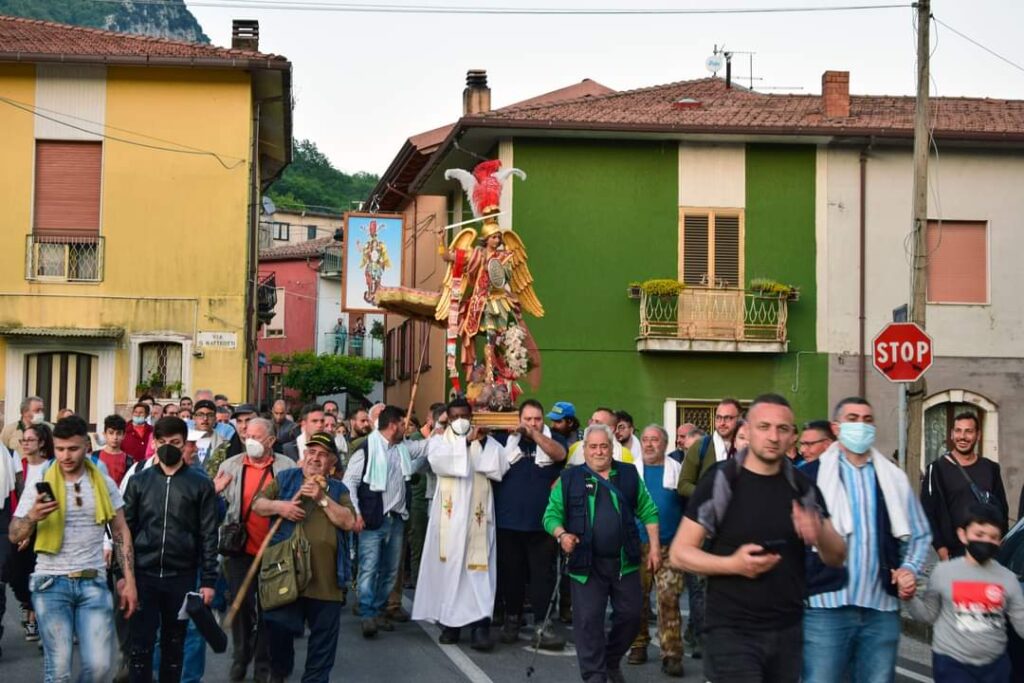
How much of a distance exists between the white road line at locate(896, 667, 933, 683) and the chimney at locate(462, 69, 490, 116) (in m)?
21.7

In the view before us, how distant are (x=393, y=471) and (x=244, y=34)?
754 inches

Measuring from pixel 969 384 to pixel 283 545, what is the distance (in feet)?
65.8

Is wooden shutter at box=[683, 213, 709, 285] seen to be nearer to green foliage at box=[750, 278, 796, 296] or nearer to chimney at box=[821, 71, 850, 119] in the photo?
green foliage at box=[750, 278, 796, 296]

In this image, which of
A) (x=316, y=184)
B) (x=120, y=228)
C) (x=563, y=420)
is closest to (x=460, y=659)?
(x=563, y=420)

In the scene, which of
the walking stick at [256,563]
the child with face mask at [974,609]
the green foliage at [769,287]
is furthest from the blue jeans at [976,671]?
the green foliage at [769,287]

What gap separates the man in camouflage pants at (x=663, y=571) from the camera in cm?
1077

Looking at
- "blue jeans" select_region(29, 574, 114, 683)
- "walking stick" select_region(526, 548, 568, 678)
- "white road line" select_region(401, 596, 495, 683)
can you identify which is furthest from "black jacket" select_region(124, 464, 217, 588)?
"white road line" select_region(401, 596, 495, 683)

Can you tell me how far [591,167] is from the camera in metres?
26.2

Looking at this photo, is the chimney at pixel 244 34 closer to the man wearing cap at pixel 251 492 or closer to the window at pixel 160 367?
the window at pixel 160 367

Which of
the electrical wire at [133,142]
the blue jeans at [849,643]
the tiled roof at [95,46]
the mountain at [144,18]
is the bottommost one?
the blue jeans at [849,643]

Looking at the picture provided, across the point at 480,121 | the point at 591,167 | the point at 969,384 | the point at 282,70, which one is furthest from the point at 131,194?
the point at 969,384

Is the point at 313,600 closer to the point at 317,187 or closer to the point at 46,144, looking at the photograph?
the point at 46,144

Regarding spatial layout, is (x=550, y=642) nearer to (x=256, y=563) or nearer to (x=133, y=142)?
(x=256, y=563)

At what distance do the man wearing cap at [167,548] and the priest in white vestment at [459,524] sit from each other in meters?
3.97
